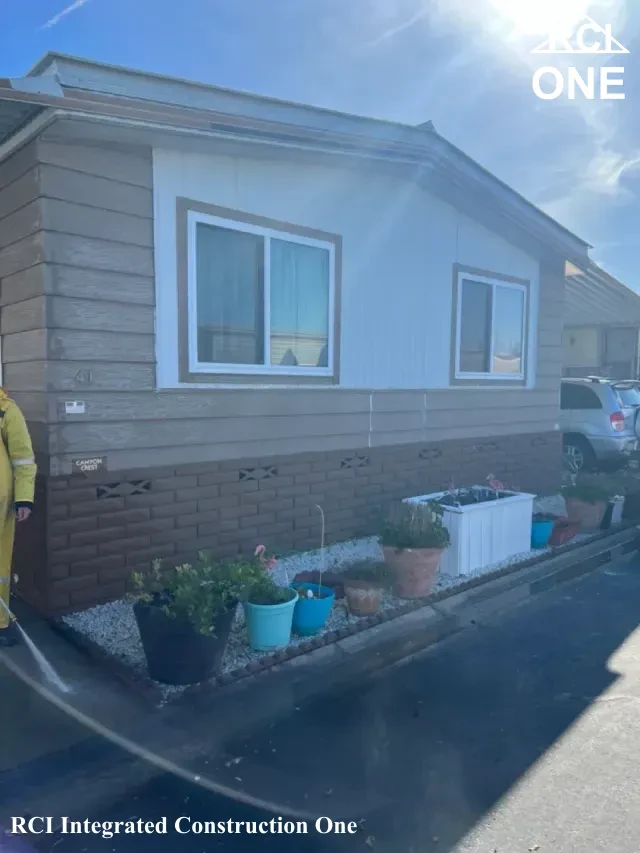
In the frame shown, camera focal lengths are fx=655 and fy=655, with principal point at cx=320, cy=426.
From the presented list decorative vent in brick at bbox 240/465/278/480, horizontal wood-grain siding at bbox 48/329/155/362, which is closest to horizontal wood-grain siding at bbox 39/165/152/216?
horizontal wood-grain siding at bbox 48/329/155/362

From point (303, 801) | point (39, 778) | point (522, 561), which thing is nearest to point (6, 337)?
point (39, 778)

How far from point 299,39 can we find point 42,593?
23.9ft

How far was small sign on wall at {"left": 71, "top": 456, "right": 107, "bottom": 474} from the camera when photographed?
4738 millimetres

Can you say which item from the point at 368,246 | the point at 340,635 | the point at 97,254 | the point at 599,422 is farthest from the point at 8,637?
the point at 599,422

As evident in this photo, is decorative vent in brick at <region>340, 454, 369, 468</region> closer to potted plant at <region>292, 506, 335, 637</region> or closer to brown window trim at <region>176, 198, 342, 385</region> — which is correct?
brown window trim at <region>176, 198, 342, 385</region>

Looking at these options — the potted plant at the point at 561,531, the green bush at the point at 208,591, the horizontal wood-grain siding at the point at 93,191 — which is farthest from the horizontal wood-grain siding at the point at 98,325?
the potted plant at the point at 561,531

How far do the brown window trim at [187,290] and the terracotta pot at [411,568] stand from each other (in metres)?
1.88

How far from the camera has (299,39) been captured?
830 centimetres

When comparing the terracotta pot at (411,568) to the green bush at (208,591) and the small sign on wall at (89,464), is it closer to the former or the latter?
the green bush at (208,591)

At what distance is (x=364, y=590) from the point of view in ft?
16.2

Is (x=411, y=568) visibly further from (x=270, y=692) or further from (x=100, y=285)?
(x=100, y=285)

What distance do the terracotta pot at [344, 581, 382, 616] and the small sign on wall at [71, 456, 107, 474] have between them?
6.77 ft

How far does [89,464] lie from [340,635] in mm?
2199

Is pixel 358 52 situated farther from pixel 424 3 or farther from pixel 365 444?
pixel 365 444
